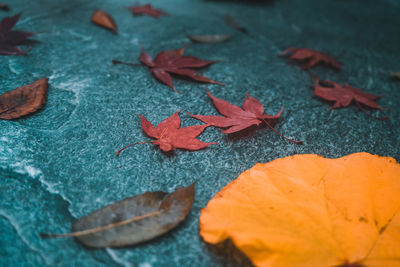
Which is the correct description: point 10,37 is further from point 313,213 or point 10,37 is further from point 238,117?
point 313,213

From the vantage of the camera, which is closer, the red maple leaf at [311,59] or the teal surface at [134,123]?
the teal surface at [134,123]

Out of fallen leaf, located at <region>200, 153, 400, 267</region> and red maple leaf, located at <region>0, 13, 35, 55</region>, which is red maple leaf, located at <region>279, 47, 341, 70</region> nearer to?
fallen leaf, located at <region>200, 153, 400, 267</region>

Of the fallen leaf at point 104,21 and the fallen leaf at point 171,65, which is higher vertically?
the fallen leaf at point 104,21

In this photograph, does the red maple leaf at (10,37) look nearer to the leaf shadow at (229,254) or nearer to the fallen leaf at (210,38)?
the fallen leaf at (210,38)

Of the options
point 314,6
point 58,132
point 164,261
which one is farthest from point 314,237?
point 314,6

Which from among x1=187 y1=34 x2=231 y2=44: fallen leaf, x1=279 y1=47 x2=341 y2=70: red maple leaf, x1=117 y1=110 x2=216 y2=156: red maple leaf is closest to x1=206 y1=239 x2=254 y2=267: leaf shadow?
x1=117 y1=110 x2=216 y2=156: red maple leaf

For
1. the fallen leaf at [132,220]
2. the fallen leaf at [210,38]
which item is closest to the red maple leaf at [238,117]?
the fallen leaf at [132,220]
